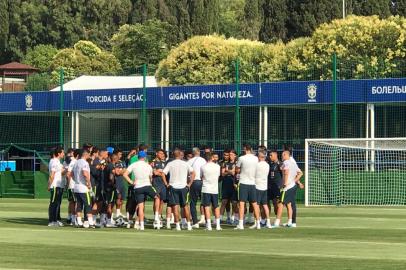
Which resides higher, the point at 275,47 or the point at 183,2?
the point at 183,2

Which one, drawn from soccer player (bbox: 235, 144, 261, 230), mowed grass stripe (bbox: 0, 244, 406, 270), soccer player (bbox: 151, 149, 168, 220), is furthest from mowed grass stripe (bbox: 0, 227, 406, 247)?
mowed grass stripe (bbox: 0, 244, 406, 270)

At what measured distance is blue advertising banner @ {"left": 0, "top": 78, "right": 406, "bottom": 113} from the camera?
4122 centimetres

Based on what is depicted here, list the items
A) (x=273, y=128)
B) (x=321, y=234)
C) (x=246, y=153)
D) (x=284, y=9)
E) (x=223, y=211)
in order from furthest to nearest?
(x=284, y=9)
(x=273, y=128)
(x=223, y=211)
(x=246, y=153)
(x=321, y=234)

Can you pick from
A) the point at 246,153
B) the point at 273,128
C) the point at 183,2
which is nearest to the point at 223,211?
the point at 246,153

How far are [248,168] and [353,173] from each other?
1298cm

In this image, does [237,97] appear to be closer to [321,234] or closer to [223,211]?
[223,211]

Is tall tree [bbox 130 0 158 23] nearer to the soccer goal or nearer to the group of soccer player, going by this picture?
the soccer goal

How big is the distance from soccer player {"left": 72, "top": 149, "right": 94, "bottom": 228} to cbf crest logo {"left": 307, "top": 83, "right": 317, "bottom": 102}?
16419mm

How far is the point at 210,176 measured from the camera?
26.0 m

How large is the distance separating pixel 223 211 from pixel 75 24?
88.2 metres

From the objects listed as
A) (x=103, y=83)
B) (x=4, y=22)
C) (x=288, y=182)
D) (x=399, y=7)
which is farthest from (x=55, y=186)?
(x=4, y=22)

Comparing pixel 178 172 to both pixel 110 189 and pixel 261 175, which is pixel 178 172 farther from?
pixel 110 189

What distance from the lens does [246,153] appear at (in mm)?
26375

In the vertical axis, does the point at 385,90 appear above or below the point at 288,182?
above
